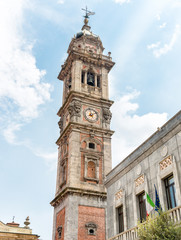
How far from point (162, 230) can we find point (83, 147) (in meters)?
29.1

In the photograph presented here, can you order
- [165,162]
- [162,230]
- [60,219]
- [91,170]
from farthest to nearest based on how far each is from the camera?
[91,170]
[60,219]
[165,162]
[162,230]

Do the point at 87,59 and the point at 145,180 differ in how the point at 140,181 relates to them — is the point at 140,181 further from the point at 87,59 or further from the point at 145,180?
the point at 87,59

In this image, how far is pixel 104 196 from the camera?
38.9 m

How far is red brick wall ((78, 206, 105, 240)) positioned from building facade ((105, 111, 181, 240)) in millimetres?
12845

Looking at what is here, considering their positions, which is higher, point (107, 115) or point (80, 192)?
point (107, 115)

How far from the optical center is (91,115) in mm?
46094

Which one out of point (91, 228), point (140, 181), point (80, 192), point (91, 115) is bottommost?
point (140, 181)

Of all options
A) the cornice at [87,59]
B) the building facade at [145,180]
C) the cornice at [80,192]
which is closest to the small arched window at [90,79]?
the cornice at [87,59]

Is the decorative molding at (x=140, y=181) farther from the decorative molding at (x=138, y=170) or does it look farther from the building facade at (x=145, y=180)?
the decorative molding at (x=138, y=170)

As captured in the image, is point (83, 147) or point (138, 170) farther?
point (83, 147)

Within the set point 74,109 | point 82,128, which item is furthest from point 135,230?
point 74,109

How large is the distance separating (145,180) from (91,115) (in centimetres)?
2684

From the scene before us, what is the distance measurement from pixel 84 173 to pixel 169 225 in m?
26.8

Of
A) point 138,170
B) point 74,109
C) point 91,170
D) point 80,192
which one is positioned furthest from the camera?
point 74,109
